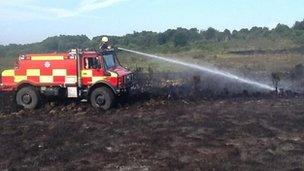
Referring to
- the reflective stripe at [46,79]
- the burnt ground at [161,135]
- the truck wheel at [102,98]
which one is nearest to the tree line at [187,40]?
the reflective stripe at [46,79]

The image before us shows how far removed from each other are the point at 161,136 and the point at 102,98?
15.5 feet

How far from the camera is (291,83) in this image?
949 inches

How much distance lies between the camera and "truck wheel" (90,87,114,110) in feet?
56.3

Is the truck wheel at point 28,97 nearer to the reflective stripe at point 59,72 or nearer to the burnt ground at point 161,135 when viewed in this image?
the burnt ground at point 161,135

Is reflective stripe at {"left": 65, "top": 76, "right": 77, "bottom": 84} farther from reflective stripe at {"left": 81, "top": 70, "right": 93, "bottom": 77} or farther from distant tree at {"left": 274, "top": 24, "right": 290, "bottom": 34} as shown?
distant tree at {"left": 274, "top": 24, "right": 290, "bottom": 34}

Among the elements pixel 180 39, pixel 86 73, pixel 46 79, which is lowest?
pixel 46 79

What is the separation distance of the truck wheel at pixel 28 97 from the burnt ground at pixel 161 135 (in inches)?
13.8

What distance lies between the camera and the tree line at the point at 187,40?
57750mm

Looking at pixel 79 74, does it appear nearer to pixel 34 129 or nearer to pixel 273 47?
pixel 34 129

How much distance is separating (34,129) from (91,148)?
3047mm

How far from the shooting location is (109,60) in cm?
1780

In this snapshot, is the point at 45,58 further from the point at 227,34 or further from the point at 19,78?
the point at 227,34

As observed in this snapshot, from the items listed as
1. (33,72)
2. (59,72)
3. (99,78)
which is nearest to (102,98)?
(99,78)

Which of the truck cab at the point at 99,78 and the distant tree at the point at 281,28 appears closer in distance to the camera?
the truck cab at the point at 99,78
